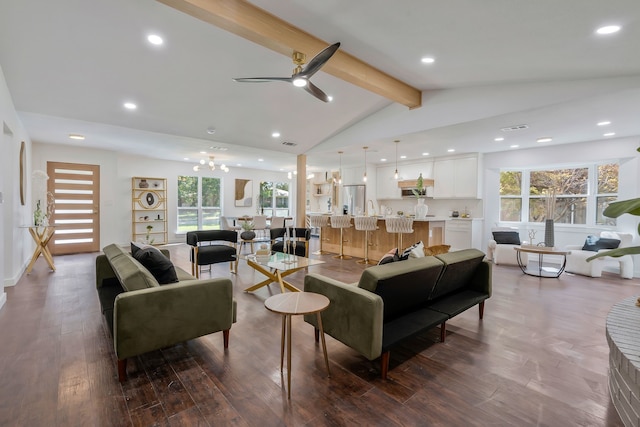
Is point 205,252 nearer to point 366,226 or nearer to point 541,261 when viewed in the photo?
point 366,226

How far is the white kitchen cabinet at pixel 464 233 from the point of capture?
6.96 meters

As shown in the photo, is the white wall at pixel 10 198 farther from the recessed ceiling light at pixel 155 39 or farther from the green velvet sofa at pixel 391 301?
the green velvet sofa at pixel 391 301

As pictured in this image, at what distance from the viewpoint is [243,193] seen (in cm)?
1067

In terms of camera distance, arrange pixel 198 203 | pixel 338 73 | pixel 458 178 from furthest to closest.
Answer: pixel 198 203 < pixel 458 178 < pixel 338 73

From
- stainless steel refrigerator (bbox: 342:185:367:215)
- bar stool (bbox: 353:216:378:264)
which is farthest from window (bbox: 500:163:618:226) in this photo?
stainless steel refrigerator (bbox: 342:185:367:215)

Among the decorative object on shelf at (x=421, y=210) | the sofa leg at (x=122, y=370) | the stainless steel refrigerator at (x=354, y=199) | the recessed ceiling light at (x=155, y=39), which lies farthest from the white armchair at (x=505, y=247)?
the recessed ceiling light at (x=155, y=39)

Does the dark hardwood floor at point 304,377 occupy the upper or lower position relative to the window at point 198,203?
lower

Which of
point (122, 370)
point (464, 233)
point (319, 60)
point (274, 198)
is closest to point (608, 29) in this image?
point (319, 60)

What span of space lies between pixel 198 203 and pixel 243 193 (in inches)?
64.3

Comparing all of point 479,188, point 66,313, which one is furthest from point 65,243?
point 479,188

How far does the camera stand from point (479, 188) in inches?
278

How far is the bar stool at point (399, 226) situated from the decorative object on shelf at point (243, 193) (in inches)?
250

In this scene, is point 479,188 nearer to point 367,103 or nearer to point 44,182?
A: point 367,103

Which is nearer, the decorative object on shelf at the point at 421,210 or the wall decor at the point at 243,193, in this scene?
the decorative object on shelf at the point at 421,210
